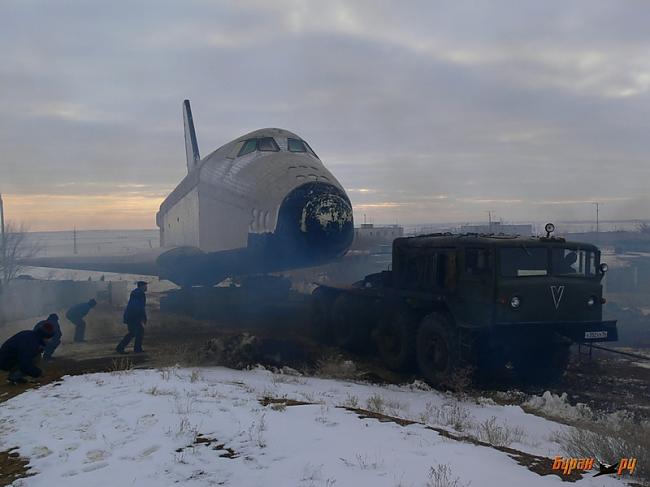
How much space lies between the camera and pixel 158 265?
17.6 m

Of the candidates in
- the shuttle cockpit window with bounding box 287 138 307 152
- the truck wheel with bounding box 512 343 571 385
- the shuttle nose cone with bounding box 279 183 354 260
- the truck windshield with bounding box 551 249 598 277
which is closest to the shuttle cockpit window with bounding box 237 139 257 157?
the shuttle cockpit window with bounding box 287 138 307 152

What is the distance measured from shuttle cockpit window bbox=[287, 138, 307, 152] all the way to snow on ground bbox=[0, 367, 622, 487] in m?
8.32

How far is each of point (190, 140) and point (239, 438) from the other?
2333 centimetres

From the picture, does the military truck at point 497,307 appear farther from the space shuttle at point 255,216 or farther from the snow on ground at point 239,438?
the space shuttle at point 255,216

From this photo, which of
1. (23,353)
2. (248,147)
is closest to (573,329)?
(23,353)

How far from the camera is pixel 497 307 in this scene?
899 cm

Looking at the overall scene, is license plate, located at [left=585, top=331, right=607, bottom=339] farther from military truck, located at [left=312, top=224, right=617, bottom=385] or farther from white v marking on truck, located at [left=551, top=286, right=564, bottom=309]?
white v marking on truck, located at [left=551, top=286, right=564, bottom=309]

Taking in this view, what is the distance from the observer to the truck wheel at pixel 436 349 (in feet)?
30.9

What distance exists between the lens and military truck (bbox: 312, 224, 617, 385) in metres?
9.11

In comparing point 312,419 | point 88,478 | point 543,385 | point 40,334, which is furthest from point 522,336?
point 40,334

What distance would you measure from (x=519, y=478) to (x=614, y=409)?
15.8 feet

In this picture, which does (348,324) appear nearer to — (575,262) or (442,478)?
(575,262)

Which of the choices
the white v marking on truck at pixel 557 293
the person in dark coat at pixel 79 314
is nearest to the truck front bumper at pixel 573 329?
the white v marking on truck at pixel 557 293

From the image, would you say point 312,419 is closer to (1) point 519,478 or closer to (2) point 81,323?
(1) point 519,478
